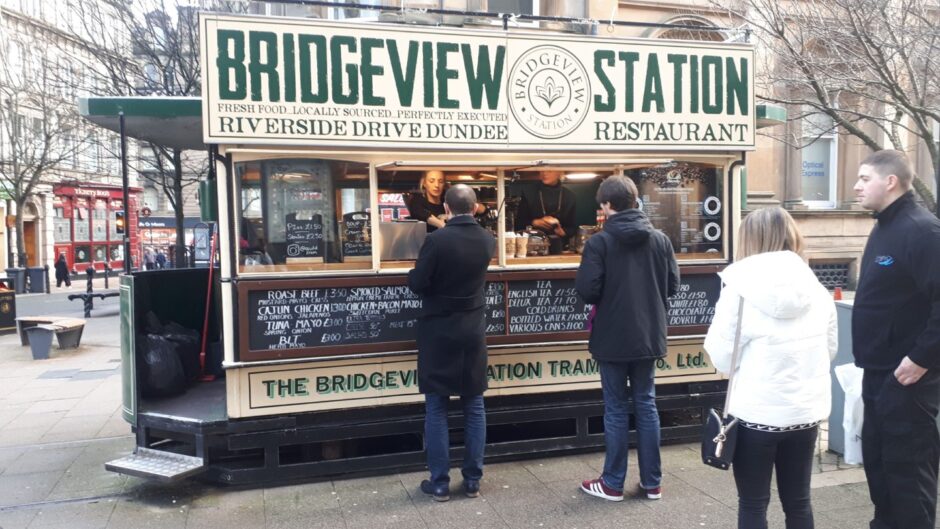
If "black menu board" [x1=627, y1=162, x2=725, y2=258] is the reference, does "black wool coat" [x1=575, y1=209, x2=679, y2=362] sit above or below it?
below

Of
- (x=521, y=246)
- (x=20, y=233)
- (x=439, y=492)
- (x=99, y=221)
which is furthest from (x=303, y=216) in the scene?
(x=99, y=221)

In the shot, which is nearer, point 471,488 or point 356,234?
point 471,488

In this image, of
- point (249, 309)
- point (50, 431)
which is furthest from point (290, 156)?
point (50, 431)

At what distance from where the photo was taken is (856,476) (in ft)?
16.5

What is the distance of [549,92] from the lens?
17.3 feet

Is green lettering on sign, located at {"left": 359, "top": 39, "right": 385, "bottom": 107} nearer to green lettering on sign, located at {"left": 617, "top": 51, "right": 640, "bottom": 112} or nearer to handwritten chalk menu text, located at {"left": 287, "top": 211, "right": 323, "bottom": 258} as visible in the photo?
handwritten chalk menu text, located at {"left": 287, "top": 211, "right": 323, "bottom": 258}

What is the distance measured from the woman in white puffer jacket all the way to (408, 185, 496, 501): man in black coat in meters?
1.73

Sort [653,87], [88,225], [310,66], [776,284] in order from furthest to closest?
[88,225] → [653,87] → [310,66] → [776,284]

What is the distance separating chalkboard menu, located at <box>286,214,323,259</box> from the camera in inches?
199

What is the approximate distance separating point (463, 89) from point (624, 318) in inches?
77.8

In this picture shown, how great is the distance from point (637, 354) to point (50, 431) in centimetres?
548

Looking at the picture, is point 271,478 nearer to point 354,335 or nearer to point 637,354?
point 354,335

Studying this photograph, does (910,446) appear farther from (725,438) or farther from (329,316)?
(329,316)

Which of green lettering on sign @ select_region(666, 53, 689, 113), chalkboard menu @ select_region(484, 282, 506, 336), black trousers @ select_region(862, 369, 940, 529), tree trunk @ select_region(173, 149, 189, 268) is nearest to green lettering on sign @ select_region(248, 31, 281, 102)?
chalkboard menu @ select_region(484, 282, 506, 336)
